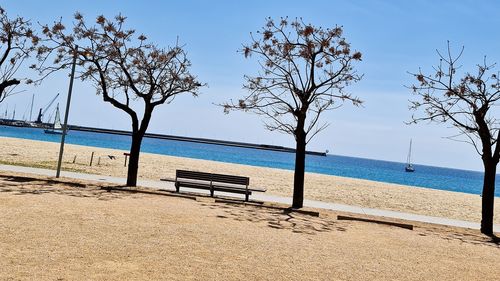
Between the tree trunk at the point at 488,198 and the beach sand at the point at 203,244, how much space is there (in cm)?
39

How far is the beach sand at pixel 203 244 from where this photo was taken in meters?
6.24

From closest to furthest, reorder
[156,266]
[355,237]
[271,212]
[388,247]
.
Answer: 1. [156,266]
2. [388,247]
3. [355,237]
4. [271,212]

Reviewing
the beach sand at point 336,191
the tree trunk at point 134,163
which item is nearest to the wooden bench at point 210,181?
the tree trunk at point 134,163

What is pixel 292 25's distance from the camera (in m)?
15.9

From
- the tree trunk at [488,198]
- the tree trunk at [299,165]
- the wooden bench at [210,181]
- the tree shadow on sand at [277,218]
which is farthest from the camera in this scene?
the wooden bench at [210,181]

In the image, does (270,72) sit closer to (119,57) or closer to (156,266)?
(119,57)

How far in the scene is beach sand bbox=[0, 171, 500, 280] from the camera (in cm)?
624

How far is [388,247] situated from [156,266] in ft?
18.5

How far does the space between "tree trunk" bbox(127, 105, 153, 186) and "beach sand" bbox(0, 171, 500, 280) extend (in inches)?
114

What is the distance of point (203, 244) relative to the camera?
26.4 feet

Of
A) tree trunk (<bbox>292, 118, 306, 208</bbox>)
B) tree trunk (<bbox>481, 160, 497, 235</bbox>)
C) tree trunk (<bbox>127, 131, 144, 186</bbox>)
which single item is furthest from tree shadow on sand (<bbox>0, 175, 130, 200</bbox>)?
tree trunk (<bbox>481, 160, 497, 235</bbox>)

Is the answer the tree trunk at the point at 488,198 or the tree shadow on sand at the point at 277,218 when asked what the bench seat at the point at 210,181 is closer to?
the tree shadow on sand at the point at 277,218

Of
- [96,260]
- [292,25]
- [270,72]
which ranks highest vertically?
[292,25]

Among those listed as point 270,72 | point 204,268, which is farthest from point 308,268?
point 270,72
